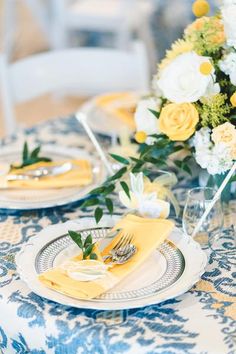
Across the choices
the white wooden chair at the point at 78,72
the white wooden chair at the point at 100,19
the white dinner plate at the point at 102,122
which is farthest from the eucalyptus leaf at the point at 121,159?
the white wooden chair at the point at 100,19

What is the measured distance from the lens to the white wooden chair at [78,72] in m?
2.19

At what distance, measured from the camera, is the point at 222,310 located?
109 cm

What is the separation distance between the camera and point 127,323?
1.05 m

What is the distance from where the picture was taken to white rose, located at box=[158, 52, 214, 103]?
1281 millimetres

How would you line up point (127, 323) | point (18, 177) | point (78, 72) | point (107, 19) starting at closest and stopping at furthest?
1. point (127, 323)
2. point (18, 177)
3. point (78, 72)
4. point (107, 19)

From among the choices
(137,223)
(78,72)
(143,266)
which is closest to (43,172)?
(137,223)

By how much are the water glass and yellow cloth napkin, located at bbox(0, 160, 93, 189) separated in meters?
0.29

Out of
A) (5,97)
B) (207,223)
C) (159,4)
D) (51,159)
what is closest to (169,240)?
(207,223)

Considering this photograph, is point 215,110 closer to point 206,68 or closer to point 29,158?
point 206,68

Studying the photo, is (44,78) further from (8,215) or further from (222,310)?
(222,310)

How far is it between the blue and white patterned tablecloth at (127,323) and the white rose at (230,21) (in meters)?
0.40

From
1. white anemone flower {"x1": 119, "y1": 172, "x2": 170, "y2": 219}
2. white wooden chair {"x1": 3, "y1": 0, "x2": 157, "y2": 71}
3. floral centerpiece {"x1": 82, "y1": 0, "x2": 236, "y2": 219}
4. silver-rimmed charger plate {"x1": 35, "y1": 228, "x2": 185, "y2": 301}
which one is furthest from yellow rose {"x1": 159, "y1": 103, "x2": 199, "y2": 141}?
white wooden chair {"x1": 3, "y1": 0, "x2": 157, "y2": 71}

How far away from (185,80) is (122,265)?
0.36m

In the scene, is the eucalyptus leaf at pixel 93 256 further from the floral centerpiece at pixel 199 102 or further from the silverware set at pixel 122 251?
the floral centerpiece at pixel 199 102
